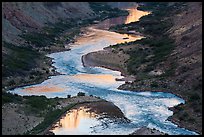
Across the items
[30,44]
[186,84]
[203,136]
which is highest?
[30,44]

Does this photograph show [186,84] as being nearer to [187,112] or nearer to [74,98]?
[187,112]

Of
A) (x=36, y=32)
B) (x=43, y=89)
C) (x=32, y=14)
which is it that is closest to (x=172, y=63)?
(x=43, y=89)

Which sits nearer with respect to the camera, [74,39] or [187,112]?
[187,112]

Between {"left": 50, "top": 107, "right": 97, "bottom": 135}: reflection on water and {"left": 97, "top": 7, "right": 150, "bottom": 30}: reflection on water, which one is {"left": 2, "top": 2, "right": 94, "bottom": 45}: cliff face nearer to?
{"left": 97, "top": 7, "right": 150, "bottom": 30}: reflection on water

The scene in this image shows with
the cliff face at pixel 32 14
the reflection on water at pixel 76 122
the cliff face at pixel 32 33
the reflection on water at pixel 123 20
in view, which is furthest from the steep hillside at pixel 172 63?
the reflection on water at pixel 123 20

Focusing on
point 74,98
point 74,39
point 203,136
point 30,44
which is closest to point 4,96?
point 74,98

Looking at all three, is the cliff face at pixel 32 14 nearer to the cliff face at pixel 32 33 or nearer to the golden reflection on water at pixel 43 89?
the cliff face at pixel 32 33

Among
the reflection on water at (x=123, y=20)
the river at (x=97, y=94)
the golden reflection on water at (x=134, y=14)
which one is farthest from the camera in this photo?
the golden reflection on water at (x=134, y=14)
